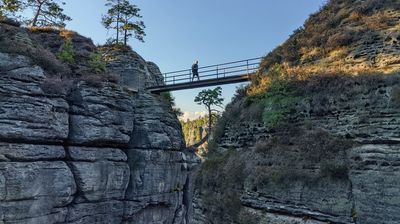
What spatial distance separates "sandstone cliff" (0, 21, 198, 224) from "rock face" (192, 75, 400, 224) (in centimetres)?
1242

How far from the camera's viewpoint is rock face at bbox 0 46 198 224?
17.2m

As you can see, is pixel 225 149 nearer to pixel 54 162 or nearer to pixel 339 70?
pixel 339 70

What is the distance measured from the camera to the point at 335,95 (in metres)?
9.02

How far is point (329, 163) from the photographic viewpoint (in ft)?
25.7

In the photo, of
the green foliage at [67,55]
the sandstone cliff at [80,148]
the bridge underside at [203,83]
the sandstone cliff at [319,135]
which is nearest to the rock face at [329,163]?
the sandstone cliff at [319,135]

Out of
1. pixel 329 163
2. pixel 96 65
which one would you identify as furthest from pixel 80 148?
pixel 329 163

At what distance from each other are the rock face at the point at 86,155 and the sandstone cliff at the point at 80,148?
0.19 feet

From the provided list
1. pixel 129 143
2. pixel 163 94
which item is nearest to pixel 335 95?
pixel 129 143

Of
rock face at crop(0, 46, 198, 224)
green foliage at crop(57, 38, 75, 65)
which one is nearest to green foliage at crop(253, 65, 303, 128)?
rock face at crop(0, 46, 198, 224)

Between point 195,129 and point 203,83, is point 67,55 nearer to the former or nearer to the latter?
point 203,83

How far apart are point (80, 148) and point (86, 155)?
65 cm

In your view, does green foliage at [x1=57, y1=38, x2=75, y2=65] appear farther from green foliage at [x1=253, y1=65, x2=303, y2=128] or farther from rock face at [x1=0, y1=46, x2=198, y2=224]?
green foliage at [x1=253, y1=65, x2=303, y2=128]

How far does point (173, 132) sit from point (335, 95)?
2097 cm

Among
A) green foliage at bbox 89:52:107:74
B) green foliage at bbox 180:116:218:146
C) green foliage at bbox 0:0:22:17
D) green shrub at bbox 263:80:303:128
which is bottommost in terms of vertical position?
green shrub at bbox 263:80:303:128
